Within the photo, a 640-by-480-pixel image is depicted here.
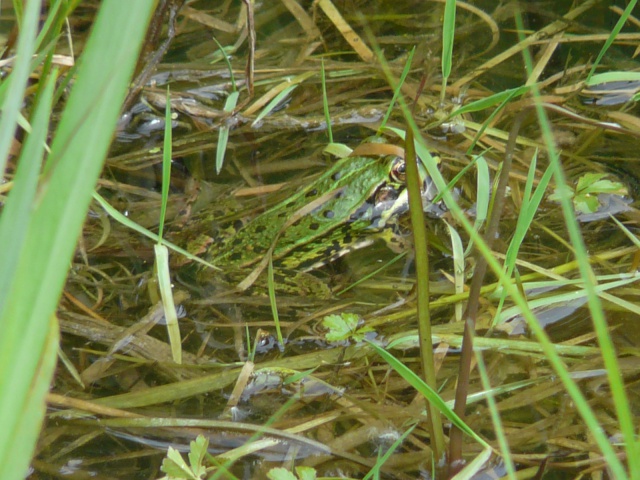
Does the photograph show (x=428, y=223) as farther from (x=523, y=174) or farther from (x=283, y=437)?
(x=283, y=437)

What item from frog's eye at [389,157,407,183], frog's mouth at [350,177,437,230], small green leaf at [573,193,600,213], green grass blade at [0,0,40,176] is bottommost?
frog's mouth at [350,177,437,230]

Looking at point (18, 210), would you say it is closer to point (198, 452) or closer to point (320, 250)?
point (198, 452)

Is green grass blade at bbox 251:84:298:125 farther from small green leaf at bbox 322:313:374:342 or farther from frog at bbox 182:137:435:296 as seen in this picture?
small green leaf at bbox 322:313:374:342

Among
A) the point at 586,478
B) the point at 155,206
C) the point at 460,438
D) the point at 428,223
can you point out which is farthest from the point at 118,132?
the point at 586,478

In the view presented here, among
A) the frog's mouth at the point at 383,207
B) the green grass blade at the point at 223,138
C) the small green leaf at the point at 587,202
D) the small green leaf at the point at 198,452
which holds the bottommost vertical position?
the frog's mouth at the point at 383,207

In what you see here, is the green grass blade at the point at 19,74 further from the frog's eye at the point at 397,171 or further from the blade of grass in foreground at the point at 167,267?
the frog's eye at the point at 397,171

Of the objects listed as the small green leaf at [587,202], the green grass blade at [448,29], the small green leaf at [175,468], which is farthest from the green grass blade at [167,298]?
the small green leaf at [587,202]

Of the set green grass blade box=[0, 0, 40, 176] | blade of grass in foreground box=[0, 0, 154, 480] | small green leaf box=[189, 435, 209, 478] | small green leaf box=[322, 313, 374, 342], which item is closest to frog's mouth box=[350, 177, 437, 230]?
small green leaf box=[322, 313, 374, 342]

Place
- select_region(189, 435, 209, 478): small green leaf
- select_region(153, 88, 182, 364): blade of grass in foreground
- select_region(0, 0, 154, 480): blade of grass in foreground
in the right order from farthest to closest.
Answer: select_region(153, 88, 182, 364): blade of grass in foreground → select_region(189, 435, 209, 478): small green leaf → select_region(0, 0, 154, 480): blade of grass in foreground
